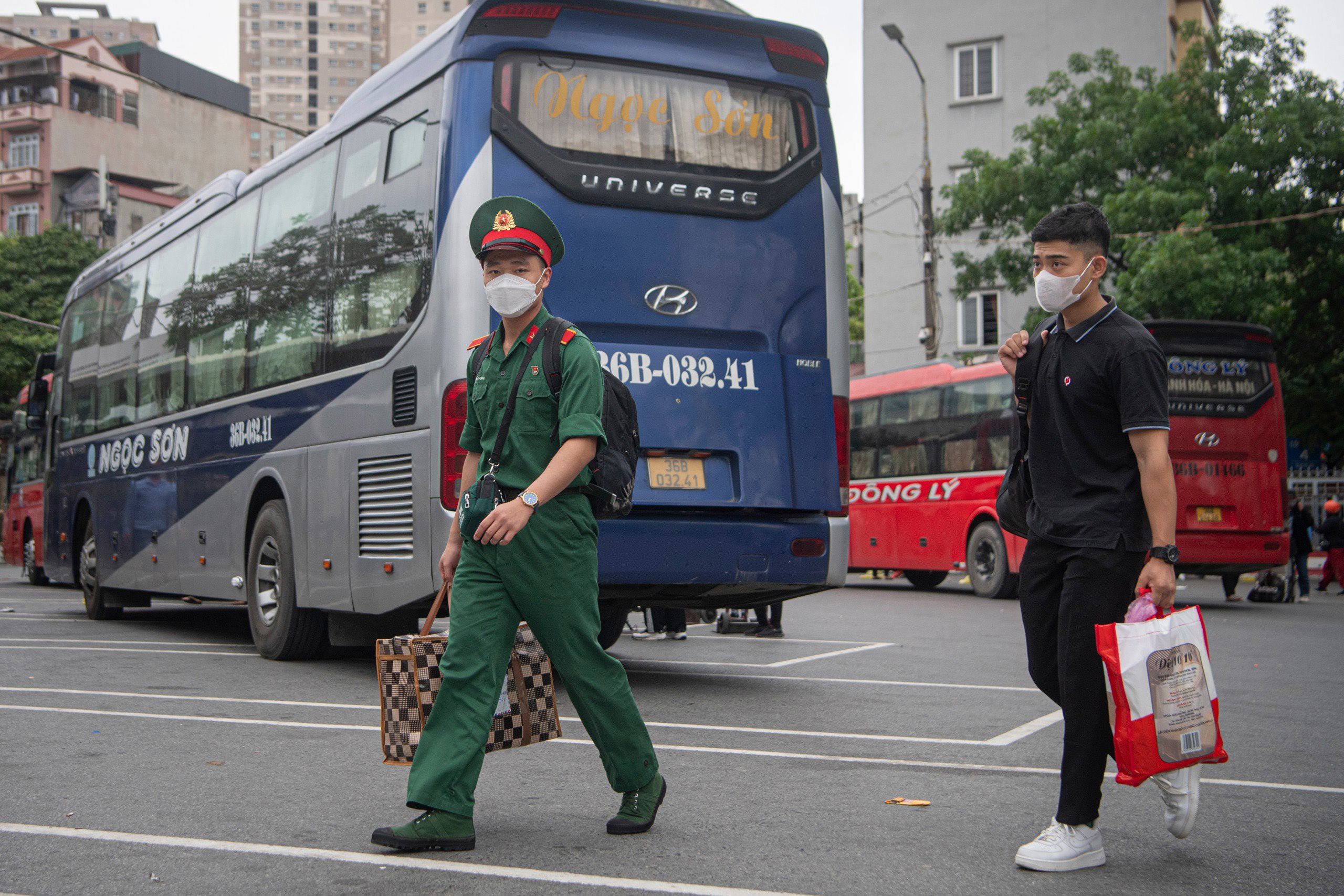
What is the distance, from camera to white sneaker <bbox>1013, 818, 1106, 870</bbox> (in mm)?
4027

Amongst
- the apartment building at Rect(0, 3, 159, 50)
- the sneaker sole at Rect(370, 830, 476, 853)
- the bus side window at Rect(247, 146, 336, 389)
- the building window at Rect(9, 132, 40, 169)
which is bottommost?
the sneaker sole at Rect(370, 830, 476, 853)

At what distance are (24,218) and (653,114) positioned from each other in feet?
218

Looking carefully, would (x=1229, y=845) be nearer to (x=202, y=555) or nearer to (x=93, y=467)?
(x=202, y=555)

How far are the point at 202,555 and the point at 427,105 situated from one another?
443 centimetres

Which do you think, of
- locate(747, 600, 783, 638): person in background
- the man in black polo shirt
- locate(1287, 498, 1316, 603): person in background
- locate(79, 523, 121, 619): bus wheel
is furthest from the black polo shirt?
locate(1287, 498, 1316, 603): person in background

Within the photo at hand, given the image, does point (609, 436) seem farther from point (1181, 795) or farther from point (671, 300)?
point (671, 300)

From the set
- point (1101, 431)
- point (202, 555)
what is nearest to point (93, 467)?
point (202, 555)

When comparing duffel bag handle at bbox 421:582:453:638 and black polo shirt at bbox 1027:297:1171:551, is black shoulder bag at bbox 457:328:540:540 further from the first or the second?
black polo shirt at bbox 1027:297:1171:551

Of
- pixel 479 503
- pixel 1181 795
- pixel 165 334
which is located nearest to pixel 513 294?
pixel 479 503

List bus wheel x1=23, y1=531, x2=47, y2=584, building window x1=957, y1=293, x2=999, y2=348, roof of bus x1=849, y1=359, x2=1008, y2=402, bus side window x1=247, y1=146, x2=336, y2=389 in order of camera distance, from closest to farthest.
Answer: bus side window x1=247, y1=146, x2=336, y2=389 < roof of bus x1=849, y1=359, x2=1008, y2=402 < bus wheel x1=23, y1=531, x2=47, y2=584 < building window x1=957, y1=293, x2=999, y2=348

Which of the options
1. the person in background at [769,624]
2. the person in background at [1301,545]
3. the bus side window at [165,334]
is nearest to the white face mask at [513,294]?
the bus side window at [165,334]

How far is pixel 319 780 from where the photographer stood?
528 centimetres

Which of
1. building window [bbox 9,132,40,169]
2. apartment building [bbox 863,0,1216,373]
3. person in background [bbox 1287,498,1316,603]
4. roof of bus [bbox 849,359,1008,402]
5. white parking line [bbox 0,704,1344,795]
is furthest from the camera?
building window [bbox 9,132,40,169]

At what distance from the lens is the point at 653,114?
795cm
